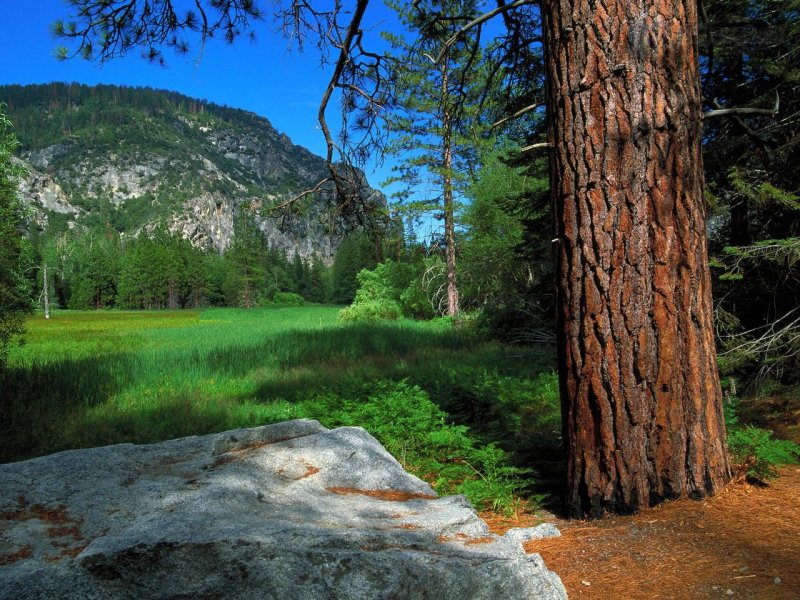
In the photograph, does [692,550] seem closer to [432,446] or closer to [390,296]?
[432,446]

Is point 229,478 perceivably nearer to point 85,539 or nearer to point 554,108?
point 85,539

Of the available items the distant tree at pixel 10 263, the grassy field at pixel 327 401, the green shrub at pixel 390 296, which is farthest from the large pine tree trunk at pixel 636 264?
the green shrub at pixel 390 296

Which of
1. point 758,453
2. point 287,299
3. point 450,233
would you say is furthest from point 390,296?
point 287,299

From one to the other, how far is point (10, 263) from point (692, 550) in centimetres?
949

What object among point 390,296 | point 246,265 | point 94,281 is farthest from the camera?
point 94,281

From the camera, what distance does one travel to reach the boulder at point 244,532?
137cm

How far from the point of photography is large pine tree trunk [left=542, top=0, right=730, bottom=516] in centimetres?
271

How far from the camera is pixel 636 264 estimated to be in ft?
8.92

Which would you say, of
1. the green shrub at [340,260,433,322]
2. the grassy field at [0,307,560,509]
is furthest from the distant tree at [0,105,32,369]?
the green shrub at [340,260,433,322]

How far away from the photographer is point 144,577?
1383 millimetres

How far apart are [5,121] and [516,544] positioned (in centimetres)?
1139

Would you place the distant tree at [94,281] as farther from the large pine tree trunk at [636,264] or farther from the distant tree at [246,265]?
the large pine tree trunk at [636,264]

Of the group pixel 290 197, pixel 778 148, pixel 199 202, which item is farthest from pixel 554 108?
pixel 199 202

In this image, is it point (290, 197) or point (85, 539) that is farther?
point (290, 197)
